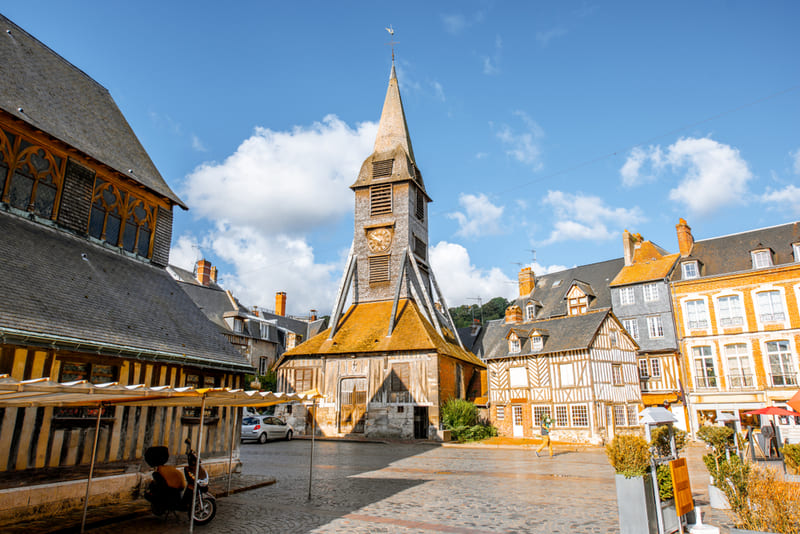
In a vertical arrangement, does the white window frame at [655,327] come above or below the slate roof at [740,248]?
below

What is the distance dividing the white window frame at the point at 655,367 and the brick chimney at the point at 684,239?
6.30 metres

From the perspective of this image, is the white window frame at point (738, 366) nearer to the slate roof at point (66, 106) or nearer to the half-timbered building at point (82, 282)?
the half-timbered building at point (82, 282)

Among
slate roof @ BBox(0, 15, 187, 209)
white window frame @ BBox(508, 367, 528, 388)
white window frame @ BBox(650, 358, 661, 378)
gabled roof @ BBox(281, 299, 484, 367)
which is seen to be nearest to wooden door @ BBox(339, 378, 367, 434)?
gabled roof @ BBox(281, 299, 484, 367)

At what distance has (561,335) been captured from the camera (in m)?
24.9

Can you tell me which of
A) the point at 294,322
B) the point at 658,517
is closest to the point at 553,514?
the point at 658,517

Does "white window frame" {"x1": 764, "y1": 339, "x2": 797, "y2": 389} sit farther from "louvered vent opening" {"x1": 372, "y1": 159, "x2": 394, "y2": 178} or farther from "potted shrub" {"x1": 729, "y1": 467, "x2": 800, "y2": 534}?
"potted shrub" {"x1": 729, "y1": 467, "x2": 800, "y2": 534}

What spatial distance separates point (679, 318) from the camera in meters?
26.9

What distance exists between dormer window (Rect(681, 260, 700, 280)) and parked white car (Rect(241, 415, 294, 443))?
22906 mm

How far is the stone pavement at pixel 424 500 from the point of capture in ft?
22.0

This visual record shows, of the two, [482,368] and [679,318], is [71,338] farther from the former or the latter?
[679,318]

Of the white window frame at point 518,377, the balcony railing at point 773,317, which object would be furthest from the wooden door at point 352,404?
the balcony railing at point 773,317

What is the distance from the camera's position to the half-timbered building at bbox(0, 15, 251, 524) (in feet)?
25.1

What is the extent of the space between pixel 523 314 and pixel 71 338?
30.5 metres

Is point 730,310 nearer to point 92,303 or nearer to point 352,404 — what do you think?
point 352,404
